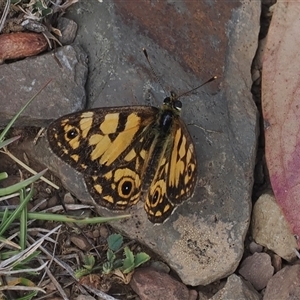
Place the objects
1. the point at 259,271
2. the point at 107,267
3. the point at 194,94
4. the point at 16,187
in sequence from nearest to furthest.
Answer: the point at 16,187
the point at 107,267
the point at 259,271
the point at 194,94

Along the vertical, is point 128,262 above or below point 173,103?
below

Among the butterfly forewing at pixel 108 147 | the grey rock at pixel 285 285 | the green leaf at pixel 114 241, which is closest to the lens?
the butterfly forewing at pixel 108 147

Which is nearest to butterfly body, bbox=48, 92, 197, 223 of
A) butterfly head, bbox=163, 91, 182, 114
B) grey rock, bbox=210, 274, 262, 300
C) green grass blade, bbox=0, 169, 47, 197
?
butterfly head, bbox=163, 91, 182, 114

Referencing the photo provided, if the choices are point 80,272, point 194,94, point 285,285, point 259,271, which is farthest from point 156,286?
point 194,94

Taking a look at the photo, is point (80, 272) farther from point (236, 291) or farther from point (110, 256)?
point (236, 291)

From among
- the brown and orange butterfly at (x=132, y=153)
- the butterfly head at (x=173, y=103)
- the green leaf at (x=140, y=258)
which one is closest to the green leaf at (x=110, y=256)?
the green leaf at (x=140, y=258)

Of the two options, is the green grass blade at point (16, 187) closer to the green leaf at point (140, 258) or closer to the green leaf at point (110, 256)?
the green leaf at point (110, 256)

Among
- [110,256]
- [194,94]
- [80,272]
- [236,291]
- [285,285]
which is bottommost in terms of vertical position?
[80,272]

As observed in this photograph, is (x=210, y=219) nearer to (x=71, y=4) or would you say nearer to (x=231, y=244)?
(x=231, y=244)
